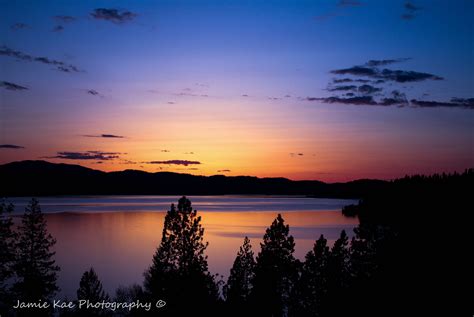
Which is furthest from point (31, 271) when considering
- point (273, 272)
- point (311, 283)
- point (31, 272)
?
point (311, 283)

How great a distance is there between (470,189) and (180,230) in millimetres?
51747

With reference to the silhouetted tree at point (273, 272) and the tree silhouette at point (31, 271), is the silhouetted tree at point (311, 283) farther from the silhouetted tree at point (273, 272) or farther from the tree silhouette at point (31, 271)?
the tree silhouette at point (31, 271)

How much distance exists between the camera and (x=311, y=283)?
42.7 metres

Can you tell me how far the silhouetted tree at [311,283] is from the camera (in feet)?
139

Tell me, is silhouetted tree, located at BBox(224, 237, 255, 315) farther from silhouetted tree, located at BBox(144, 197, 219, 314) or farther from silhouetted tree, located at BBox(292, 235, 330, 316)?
silhouetted tree, located at BBox(292, 235, 330, 316)

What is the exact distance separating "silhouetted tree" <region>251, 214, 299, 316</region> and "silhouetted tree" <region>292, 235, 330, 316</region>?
170 cm

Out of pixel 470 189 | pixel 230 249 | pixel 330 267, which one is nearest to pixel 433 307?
pixel 330 267

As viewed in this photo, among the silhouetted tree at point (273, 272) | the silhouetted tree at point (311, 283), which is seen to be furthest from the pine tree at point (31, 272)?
the silhouetted tree at point (311, 283)

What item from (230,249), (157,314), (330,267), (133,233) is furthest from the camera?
(133,233)

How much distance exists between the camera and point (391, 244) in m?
36.2

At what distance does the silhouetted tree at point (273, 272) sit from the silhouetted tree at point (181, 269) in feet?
20.6

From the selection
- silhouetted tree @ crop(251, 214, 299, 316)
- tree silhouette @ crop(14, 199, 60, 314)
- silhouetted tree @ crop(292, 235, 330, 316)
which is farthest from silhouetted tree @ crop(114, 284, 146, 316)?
silhouetted tree @ crop(292, 235, 330, 316)

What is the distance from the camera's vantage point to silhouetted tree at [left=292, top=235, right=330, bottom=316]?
4231 cm

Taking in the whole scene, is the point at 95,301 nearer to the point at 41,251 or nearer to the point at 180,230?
the point at 41,251
